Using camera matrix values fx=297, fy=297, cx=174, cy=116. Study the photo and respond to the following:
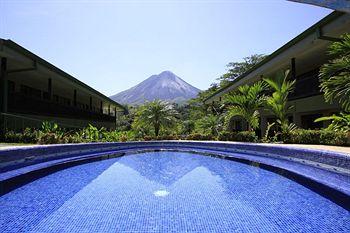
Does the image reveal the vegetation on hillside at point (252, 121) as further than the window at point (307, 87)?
No

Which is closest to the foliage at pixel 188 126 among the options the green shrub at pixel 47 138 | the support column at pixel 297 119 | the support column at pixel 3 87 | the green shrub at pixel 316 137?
the support column at pixel 297 119

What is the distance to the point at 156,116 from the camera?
79.0 ft

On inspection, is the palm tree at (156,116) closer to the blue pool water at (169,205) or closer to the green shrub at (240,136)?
the green shrub at (240,136)

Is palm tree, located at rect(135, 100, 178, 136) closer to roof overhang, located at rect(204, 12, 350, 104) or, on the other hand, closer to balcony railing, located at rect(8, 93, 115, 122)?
balcony railing, located at rect(8, 93, 115, 122)

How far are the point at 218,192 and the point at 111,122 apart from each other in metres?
30.9

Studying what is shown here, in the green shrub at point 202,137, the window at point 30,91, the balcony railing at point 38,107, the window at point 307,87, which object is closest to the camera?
the window at point 307,87

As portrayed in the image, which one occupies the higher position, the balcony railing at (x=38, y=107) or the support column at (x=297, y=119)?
the balcony railing at (x=38, y=107)

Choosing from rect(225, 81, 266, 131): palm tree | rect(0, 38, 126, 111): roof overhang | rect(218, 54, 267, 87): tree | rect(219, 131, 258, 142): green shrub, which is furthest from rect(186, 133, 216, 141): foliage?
rect(218, 54, 267, 87): tree

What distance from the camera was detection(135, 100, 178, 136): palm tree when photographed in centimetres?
2398

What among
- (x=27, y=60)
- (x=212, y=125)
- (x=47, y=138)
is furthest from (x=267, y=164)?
(x=212, y=125)

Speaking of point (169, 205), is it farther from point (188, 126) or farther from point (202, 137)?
point (188, 126)

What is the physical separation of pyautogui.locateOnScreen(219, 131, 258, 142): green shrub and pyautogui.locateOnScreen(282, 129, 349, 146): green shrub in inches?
87.5

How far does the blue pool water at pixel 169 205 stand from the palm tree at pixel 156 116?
15.9 metres

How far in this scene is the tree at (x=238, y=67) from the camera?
42281 mm
